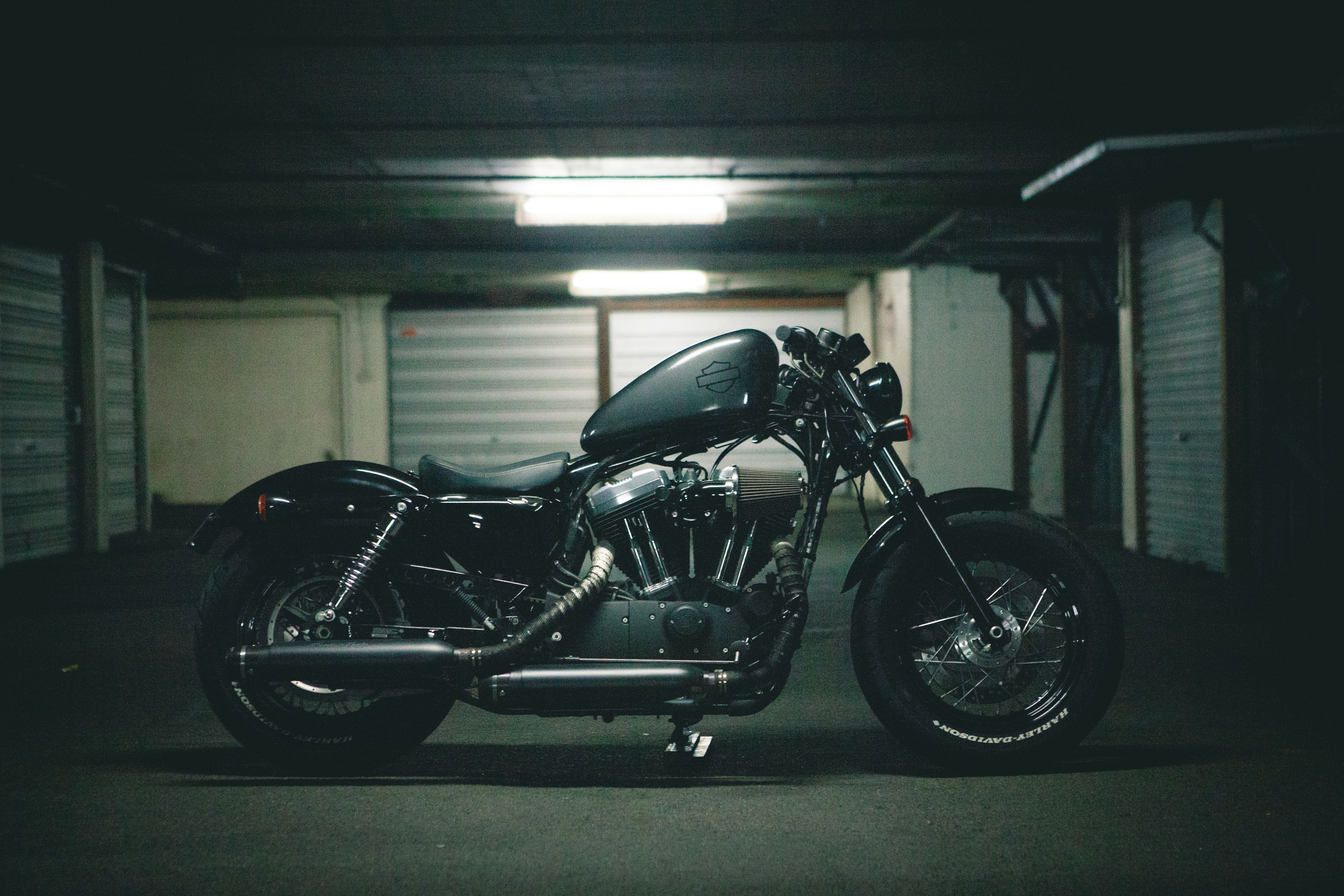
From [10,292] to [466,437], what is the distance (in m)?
7.02

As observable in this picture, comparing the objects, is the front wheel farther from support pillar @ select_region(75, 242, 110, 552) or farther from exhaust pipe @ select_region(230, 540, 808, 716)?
support pillar @ select_region(75, 242, 110, 552)

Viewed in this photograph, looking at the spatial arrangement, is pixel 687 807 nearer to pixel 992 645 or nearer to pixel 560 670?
pixel 560 670

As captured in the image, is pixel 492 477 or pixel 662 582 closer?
pixel 662 582

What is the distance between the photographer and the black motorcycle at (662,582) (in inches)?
123

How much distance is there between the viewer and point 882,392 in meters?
3.23

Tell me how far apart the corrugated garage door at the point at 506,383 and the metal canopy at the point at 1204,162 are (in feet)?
30.0

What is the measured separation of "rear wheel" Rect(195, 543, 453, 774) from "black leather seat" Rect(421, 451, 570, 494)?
0.39m

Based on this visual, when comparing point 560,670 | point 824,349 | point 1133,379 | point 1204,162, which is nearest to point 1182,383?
point 1133,379

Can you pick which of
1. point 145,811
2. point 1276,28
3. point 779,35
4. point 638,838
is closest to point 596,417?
point 638,838

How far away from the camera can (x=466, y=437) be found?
15.6 metres

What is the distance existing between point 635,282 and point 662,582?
1054 cm

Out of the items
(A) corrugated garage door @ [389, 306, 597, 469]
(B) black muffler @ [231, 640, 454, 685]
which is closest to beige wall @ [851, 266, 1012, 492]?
(A) corrugated garage door @ [389, 306, 597, 469]

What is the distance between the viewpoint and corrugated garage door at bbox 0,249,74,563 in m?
9.21

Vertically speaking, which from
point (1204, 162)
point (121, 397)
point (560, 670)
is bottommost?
point (560, 670)
